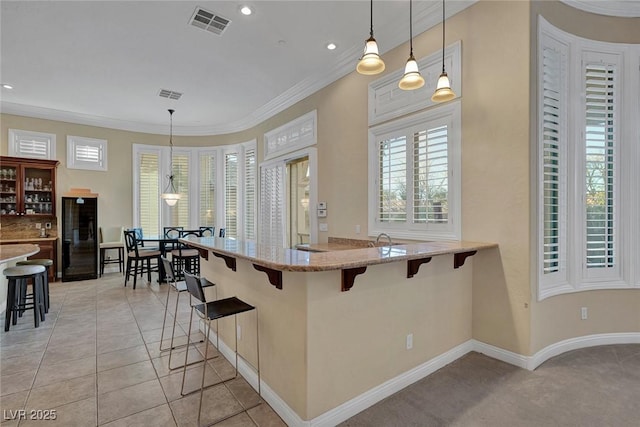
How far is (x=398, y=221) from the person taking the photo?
3.76 metres

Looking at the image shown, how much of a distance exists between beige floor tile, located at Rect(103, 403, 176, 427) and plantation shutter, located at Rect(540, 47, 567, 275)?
3.28 meters

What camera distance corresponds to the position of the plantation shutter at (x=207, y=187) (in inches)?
311

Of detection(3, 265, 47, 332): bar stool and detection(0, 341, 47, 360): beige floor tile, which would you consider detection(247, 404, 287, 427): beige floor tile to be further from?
detection(3, 265, 47, 332): bar stool

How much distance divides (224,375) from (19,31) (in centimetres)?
452

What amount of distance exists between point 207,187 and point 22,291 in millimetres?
4274

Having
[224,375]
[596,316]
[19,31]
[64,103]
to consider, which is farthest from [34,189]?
[596,316]

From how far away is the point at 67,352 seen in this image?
3.13 metres

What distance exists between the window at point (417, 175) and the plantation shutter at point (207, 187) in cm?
505

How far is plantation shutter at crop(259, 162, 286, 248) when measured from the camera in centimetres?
599

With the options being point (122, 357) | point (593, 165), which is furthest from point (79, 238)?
point (593, 165)

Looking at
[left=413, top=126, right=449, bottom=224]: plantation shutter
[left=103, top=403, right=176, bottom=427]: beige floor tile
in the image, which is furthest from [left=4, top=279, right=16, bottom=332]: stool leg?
[left=413, top=126, right=449, bottom=224]: plantation shutter

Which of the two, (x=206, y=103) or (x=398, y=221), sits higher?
(x=206, y=103)

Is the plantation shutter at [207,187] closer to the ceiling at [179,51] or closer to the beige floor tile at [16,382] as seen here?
the ceiling at [179,51]

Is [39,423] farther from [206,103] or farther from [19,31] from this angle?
[206,103]
